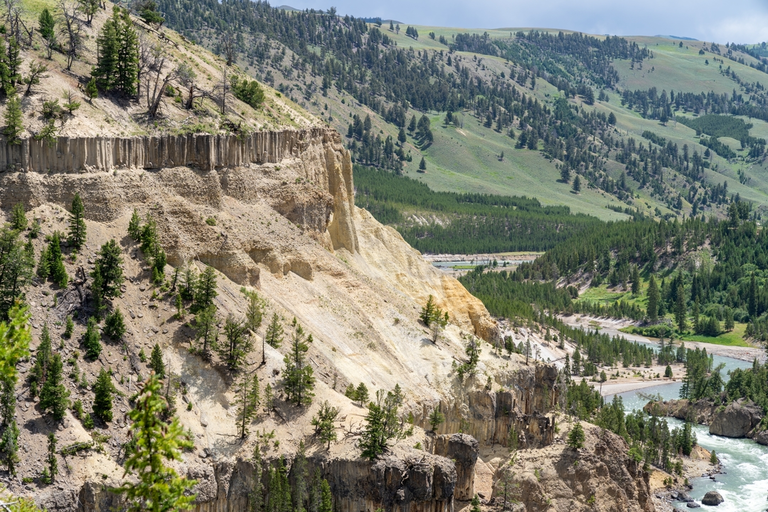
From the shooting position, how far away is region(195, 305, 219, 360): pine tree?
8544 cm

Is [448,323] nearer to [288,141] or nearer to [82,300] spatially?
[288,141]

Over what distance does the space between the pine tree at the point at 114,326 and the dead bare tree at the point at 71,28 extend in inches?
1209

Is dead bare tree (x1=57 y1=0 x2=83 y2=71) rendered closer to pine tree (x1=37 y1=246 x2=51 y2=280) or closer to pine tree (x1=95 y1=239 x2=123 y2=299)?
pine tree (x1=95 y1=239 x2=123 y2=299)

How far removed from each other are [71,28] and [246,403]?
4674 cm

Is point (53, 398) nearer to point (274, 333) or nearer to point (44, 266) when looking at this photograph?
point (44, 266)

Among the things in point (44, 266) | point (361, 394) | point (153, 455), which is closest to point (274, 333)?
point (361, 394)

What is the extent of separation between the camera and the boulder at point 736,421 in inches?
6939

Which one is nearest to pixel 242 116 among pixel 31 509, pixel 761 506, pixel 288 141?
pixel 288 141

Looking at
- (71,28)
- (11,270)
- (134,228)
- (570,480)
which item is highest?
(71,28)

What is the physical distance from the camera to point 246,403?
8431 cm

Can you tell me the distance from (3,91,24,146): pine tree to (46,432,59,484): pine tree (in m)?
29.1

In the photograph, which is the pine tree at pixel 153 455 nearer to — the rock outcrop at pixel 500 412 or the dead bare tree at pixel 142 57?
the rock outcrop at pixel 500 412

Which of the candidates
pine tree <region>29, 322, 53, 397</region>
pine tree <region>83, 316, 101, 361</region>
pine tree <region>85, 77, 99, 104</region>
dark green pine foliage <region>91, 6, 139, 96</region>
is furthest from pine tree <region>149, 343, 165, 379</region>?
dark green pine foliage <region>91, 6, 139, 96</region>

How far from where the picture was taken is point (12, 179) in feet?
278
